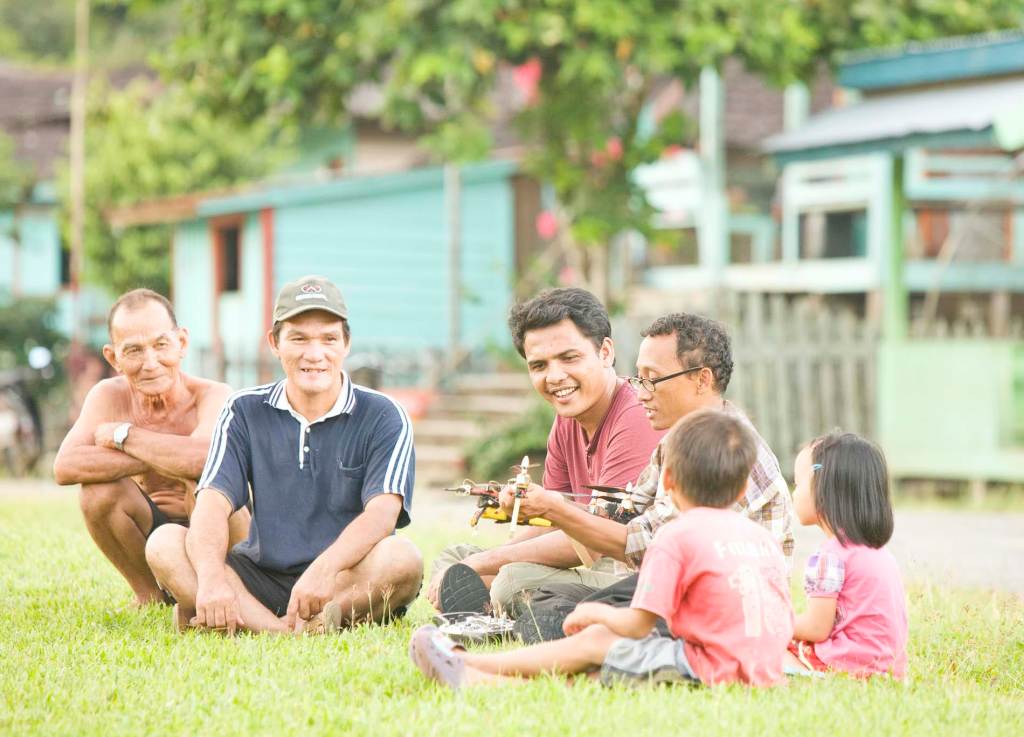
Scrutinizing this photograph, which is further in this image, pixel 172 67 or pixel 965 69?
pixel 172 67

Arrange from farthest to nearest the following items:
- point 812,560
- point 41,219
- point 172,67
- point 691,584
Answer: point 41,219, point 172,67, point 812,560, point 691,584

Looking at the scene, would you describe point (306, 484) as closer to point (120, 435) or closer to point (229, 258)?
point (120, 435)

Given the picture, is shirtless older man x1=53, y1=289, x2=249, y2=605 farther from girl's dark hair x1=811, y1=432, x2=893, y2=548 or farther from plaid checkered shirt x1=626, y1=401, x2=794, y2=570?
girl's dark hair x1=811, y1=432, x2=893, y2=548

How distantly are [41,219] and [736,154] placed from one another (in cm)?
1520

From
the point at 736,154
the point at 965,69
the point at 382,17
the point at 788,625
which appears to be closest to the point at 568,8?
the point at 382,17

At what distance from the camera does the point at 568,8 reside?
1427cm

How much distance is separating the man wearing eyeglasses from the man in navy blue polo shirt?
852 mm

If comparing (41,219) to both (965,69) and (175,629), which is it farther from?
(175,629)

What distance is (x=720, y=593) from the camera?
483 cm

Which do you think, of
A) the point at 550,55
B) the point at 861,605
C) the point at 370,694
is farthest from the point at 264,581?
the point at 550,55

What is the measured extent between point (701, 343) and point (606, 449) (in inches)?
25.1

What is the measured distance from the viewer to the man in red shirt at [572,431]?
6.00 metres

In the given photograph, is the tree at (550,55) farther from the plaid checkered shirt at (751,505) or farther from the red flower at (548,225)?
the plaid checkered shirt at (751,505)

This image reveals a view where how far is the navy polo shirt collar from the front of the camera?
6.49 metres
